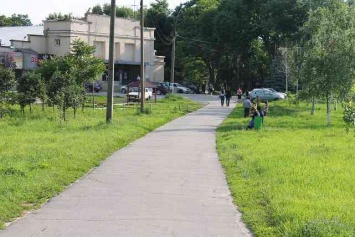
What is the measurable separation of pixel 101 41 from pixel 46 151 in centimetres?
5371

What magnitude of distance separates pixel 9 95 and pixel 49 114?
2.21m

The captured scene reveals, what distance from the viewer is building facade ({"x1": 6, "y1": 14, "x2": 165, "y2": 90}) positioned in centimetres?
6475

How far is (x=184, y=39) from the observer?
7900cm

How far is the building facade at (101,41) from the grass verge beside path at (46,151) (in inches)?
1438

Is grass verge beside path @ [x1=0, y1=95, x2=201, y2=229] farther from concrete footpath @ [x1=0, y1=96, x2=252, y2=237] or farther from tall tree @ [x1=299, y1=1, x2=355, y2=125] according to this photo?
tall tree @ [x1=299, y1=1, x2=355, y2=125]

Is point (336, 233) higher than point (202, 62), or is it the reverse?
point (202, 62)

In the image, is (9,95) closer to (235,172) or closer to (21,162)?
(21,162)

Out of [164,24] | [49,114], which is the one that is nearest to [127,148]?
[49,114]

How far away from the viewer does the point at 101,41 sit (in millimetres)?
67750

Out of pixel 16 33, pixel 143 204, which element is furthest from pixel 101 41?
pixel 143 204

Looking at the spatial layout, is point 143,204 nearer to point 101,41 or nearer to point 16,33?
point 101,41

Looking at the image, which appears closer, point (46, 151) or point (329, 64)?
point (46, 151)

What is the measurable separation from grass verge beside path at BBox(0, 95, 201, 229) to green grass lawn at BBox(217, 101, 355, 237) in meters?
3.40

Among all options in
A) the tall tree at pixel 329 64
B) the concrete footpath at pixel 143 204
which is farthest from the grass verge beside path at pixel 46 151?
the tall tree at pixel 329 64
